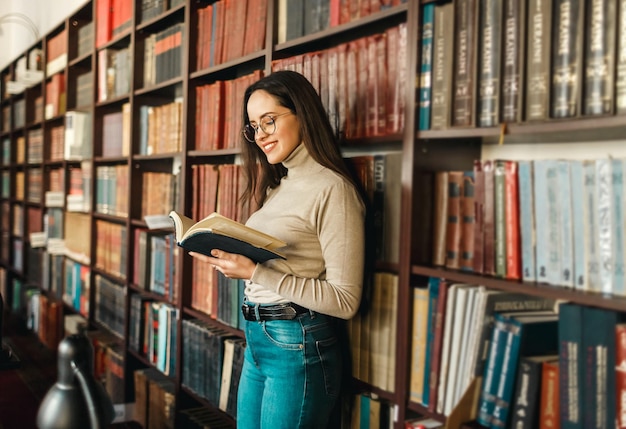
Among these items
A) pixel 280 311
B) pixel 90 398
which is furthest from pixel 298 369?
pixel 90 398

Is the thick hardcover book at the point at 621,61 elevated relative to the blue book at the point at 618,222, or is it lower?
elevated

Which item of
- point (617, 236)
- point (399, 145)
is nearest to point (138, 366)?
point (399, 145)

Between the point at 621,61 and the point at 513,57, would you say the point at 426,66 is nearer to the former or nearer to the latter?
the point at 513,57

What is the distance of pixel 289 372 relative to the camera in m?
1.59

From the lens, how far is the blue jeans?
1592mm

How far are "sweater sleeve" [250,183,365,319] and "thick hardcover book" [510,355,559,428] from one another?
1.39 feet

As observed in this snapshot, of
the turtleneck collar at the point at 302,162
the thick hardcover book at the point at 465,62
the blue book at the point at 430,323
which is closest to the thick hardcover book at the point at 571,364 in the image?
the blue book at the point at 430,323

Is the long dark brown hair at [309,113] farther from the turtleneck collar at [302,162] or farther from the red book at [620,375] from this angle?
the red book at [620,375]

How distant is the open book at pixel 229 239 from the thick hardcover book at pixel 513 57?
23.5 inches

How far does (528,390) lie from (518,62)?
67 centimetres

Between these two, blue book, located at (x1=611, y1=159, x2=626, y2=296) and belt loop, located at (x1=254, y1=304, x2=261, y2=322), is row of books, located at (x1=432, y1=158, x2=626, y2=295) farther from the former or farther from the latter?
belt loop, located at (x1=254, y1=304, x2=261, y2=322)

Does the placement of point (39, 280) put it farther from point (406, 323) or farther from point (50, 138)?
→ point (406, 323)

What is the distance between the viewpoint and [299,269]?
5.38ft

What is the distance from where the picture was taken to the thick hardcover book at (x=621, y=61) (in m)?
1.15
